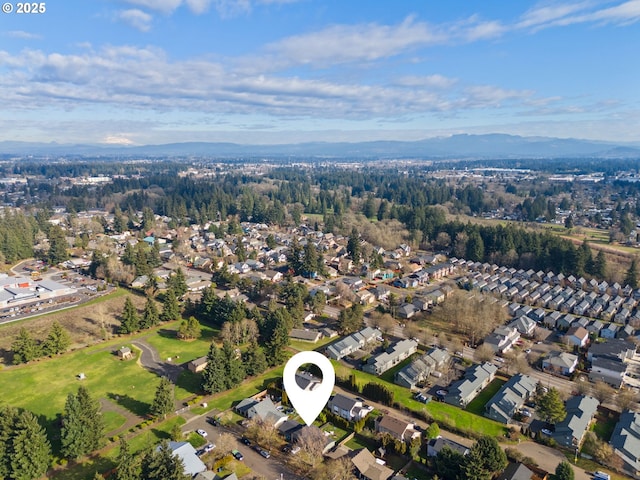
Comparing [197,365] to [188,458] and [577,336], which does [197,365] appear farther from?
[577,336]

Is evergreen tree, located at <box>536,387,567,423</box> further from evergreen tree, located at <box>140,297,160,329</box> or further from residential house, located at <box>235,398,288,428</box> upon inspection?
evergreen tree, located at <box>140,297,160,329</box>

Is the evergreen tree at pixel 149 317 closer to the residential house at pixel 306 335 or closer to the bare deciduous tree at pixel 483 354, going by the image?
the residential house at pixel 306 335

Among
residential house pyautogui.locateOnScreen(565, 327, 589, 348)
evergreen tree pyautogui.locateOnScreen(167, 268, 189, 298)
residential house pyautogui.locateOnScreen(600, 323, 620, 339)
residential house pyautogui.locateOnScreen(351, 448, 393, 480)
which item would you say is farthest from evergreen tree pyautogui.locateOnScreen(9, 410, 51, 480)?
residential house pyautogui.locateOnScreen(600, 323, 620, 339)

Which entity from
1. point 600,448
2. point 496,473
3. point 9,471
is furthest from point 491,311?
point 9,471

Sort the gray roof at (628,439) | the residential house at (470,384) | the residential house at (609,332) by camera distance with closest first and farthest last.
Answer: the gray roof at (628,439)
the residential house at (470,384)
the residential house at (609,332)

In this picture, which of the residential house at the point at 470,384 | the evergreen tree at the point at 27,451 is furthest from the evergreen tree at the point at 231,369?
the residential house at the point at 470,384

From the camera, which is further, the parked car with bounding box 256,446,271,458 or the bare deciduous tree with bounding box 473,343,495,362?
the bare deciduous tree with bounding box 473,343,495,362
